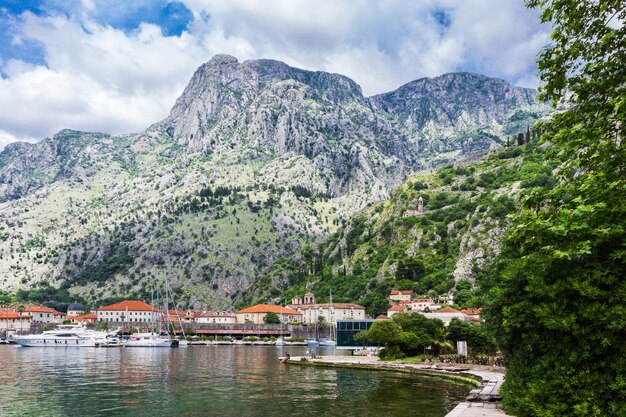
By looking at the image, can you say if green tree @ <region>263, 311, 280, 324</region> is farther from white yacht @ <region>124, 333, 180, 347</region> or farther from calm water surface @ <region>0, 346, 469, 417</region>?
calm water surface @ <region>0, 346, 469, 417</region>

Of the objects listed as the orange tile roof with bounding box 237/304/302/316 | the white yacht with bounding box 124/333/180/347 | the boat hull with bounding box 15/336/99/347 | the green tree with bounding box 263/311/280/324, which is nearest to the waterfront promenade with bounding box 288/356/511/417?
the white yacht with bounding box 124/333/180/347

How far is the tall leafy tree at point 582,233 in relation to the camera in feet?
43.6

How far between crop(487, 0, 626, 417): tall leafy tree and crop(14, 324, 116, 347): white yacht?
508ft

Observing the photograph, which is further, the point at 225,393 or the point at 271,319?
the point at 271,319

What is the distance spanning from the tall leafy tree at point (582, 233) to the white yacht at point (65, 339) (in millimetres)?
154775

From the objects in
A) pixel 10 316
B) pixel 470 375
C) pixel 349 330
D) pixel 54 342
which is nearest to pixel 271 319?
pixel 349 330

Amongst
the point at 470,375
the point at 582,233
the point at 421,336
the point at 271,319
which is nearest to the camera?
the point at 582,233

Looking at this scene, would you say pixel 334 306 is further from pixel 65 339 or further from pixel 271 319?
pixel 65 339

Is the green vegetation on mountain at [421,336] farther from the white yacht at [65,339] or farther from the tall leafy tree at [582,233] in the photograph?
the white yacht at [65,339]

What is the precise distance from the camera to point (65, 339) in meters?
149

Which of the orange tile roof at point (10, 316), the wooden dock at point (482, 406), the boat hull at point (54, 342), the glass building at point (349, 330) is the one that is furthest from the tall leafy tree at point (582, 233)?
the orange tile roof at point (10, 316)

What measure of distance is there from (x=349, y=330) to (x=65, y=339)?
86139 mm

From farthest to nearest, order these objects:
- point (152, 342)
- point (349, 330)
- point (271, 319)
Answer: point (271, 319) < point (152, 342) < point (349, 330)

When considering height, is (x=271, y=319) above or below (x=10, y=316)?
below
